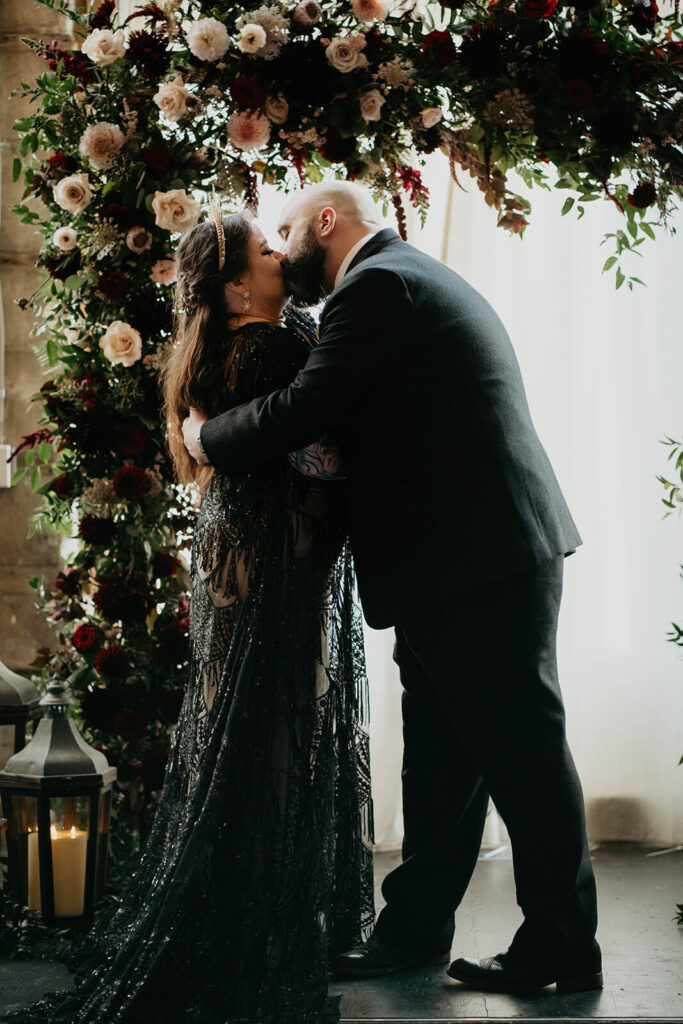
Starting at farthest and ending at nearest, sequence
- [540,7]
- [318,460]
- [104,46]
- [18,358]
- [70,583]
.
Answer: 1. [18,358]
2. [70,583]
3. [104,46]
4. [540,7]
5. [318,460]

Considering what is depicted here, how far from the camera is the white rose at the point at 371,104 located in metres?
2.60

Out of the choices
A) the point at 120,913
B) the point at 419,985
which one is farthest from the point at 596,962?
the point at 120,913

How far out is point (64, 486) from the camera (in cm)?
277

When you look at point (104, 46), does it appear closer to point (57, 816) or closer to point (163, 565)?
point (163, 565)

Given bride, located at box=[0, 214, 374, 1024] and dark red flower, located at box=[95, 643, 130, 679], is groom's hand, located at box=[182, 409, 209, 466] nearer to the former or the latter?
bride, located at box=[0, 214, 374, 1024]

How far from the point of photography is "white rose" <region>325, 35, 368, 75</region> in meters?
2.55

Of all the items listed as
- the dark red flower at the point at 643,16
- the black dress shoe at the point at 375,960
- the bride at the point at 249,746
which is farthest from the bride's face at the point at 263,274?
the black dress shoe at the point at 375,960

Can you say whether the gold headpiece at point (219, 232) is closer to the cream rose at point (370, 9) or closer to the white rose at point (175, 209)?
the white rose at point (175, 209)

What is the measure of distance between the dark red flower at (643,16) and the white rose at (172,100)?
43.0 inches

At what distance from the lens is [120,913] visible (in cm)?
229

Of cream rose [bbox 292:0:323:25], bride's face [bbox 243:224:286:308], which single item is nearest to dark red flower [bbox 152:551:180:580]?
bride's face [bbox 243:224:286:308]

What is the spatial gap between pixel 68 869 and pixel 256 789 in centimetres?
69

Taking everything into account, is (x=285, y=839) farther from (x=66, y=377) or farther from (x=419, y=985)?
(x=66, y=377)

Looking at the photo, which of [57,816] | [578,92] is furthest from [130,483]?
[578,92]
